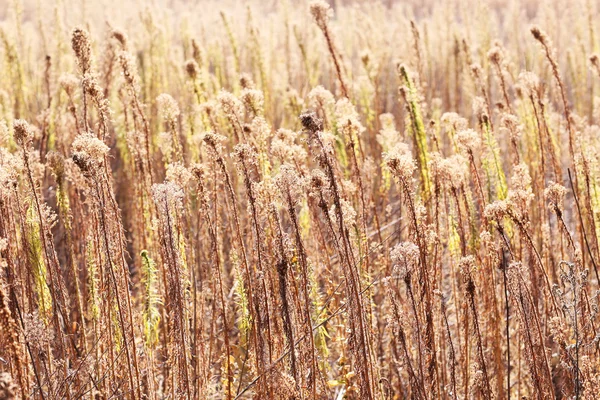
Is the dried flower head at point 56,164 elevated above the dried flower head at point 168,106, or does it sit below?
below

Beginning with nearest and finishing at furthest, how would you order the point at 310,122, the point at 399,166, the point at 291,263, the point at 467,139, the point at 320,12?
the point at 310,122, the point at 399,166, the point at 291,263, the point at 467,139, the point at 320,12

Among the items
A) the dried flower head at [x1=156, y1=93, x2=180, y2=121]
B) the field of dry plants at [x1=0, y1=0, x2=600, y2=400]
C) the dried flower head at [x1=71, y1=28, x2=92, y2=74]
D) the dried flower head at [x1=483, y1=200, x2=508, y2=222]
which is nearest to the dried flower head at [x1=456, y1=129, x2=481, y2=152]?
the field of dry plants at [x1=0, y1=0, x2=600, y2=400]

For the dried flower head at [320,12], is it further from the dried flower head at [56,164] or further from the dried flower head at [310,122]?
the dried flower head at [310,122]

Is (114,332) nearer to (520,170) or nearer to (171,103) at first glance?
(171,103)

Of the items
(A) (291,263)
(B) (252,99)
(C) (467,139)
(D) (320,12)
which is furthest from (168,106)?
(C) (467,139)

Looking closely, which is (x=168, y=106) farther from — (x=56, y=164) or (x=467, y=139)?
(x=467, y=139)

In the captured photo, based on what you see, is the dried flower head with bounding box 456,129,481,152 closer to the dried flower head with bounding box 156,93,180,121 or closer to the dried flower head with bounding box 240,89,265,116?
the dried flower head with bounding box 240,89,265,116

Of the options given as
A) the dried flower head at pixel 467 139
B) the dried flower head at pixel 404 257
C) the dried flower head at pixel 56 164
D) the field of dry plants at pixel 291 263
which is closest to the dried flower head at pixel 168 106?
the field of dry plants at pixel 291 263

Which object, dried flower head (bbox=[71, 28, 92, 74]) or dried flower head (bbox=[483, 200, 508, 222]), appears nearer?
dried flower head (bbox=[483, 200, 508, 222])

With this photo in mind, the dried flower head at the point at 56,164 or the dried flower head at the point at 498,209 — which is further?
the dried flower head at the point at 56,164

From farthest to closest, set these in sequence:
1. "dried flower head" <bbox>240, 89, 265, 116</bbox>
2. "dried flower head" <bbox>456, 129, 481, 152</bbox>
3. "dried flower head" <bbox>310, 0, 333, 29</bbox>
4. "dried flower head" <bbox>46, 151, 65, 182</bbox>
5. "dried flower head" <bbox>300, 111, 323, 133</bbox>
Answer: "dried flower head" <bbox>310, 0, 333, 29</bbox>
"dried flower head" <bbox>240, 89, 265, 116</bbox>
"dried flower head" <bbox>456, 129, 481, 152</bbox>
"dried flower head" <bbox>46, 151, 65, 182</bbox>
"dried flower head" <bbox>300, 111, 323, 133</bbox>

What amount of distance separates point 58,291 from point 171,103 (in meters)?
0.68

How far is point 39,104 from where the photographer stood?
12.3 feet

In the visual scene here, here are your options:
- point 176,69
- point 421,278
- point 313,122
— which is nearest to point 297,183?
point 313,122
